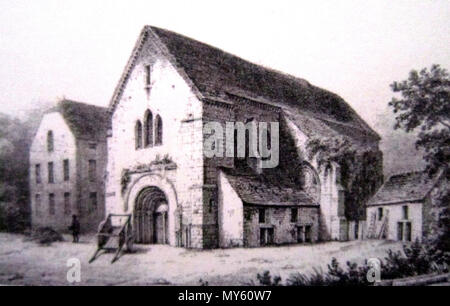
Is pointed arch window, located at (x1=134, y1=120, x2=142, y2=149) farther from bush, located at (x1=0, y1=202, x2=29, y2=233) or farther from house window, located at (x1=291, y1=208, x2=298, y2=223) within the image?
house window, located at (x1=291, y1=208, x2=298, y2=223)

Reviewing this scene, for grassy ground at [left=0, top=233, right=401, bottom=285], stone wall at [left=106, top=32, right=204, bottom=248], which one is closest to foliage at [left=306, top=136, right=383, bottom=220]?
grassy ground at [left=0, top=233, right=401, bottom=285]

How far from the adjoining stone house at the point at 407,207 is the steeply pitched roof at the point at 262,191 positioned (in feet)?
4.42

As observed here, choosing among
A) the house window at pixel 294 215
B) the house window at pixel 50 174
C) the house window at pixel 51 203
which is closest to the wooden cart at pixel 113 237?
the house window at pixel 51 203

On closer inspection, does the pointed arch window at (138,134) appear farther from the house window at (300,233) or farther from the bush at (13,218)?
the house window at (300,233)

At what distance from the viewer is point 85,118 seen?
7.76 metres

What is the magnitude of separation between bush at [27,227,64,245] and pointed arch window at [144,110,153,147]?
2.04m

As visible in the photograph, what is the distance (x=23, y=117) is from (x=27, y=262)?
216 centimetres

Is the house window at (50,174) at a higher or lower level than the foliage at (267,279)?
higher

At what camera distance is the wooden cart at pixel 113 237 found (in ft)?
23.7

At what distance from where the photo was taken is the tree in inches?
275

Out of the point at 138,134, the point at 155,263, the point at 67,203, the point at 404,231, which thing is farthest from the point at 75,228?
the point at 404,231

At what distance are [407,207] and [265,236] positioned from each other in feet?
7.75
